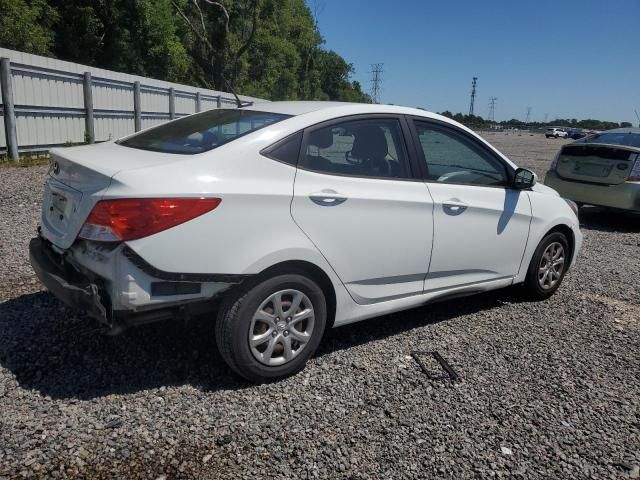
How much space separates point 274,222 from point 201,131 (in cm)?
92

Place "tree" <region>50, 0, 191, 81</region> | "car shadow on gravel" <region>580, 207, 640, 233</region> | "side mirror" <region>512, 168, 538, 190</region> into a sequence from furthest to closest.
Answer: "tree" <region>50, 0, 191, 81</region> → "car shadow on gravel" <region>580, 207, 640, 233</region> → "side mirror" <region>512, 168, 538, 190</region>

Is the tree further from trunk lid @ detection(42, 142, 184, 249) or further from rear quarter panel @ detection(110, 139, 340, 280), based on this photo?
rear quarter panel @ detection(110, 139, 340, 280)

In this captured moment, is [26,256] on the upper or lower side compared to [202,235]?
lower

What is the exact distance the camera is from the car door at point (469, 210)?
13.1ft

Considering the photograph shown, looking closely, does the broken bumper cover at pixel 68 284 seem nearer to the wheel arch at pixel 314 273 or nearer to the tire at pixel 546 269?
the wheel arch at pixel 314 273

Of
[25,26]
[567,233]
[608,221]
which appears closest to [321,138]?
[567,233]

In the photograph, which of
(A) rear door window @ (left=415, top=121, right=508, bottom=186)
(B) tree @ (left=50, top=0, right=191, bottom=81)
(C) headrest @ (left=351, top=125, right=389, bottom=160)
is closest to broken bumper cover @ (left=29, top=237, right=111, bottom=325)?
(C) headrest @ (left=351, top=125, right=389, bottom=160)

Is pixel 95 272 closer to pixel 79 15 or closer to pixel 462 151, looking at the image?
pixel 462 151

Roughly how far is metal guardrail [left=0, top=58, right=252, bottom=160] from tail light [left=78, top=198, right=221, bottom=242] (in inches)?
359

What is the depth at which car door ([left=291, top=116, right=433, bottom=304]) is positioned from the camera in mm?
3322

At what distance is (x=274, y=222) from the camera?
311 cm

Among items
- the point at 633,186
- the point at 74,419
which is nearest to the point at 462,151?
the point at 74,419

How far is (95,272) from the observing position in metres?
2.91

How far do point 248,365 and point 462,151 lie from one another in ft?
7.89
